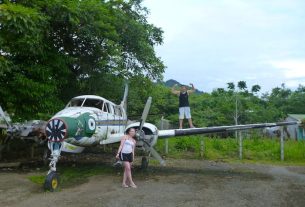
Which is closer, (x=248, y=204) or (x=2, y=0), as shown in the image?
(x=248, y=204)

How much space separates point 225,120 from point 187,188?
30697mm

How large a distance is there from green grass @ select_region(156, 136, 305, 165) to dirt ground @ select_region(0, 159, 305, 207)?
459 centimetres

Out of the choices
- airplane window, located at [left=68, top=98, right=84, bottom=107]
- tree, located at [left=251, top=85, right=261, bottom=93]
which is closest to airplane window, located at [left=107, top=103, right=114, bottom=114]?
airplane window, located at [left=68, top=98, right=84, bottom=107]

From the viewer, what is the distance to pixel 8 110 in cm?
1545

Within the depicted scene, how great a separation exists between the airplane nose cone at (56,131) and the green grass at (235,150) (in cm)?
961

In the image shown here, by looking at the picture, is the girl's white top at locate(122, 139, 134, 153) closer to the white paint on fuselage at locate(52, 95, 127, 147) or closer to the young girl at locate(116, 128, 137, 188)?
the young girl at locate(116, 128, 137, 188)

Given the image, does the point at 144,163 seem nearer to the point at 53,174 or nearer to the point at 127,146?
the point at 127,146

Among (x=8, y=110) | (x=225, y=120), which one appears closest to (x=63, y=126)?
(x=8, y=110)

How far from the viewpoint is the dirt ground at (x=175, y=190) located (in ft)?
30.3

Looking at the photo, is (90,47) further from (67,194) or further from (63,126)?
(67,194)

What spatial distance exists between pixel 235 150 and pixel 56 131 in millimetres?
12384

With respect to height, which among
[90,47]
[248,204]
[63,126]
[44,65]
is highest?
[90,47]

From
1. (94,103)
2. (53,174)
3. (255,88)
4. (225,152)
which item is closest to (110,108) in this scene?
(94,103)

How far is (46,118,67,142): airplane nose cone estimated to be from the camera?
11391 millimetres
